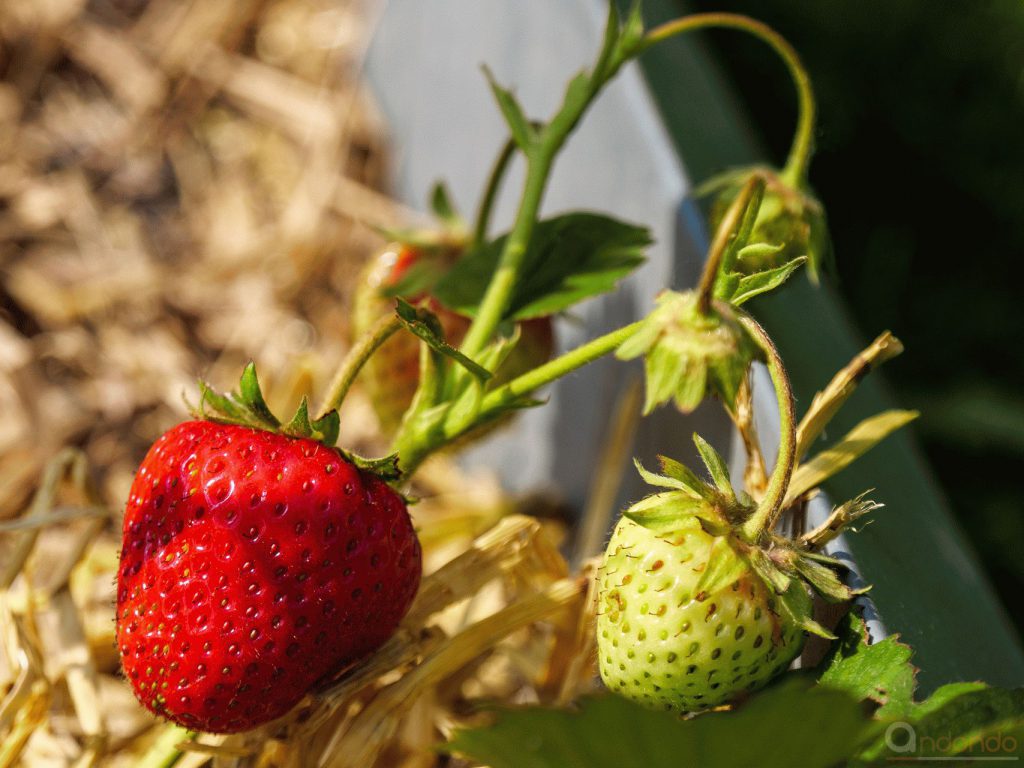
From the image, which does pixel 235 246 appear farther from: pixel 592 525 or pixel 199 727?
pixel 199 727

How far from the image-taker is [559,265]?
2.85 ft

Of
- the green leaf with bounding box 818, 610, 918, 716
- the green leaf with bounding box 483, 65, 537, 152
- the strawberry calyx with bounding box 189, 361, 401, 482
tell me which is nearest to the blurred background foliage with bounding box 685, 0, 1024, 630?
the green leaf with bounding box 483, 65, 537, 152

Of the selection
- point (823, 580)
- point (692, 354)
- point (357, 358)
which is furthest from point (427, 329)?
point (823, 580)

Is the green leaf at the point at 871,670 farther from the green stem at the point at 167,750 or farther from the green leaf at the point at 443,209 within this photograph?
the green leaf at the point at 443,209

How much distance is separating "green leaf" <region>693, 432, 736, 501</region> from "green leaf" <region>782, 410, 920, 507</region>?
0.32ft

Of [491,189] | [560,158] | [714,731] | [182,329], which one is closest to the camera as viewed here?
[714,731]

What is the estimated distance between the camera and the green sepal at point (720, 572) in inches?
22.9

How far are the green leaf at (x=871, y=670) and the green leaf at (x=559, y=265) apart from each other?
0.33m

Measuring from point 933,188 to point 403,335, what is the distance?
799mm

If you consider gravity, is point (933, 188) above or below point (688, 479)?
below

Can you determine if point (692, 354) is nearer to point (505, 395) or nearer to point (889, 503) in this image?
point (505, 395)

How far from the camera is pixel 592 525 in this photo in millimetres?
1146

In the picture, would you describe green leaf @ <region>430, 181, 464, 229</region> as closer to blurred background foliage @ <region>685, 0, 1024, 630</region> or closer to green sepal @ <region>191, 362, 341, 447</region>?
green sepal @ <region>191, 362, 341, 447</region>

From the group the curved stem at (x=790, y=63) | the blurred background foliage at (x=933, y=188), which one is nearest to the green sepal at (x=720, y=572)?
the curved stem at (x=790, y=63)
